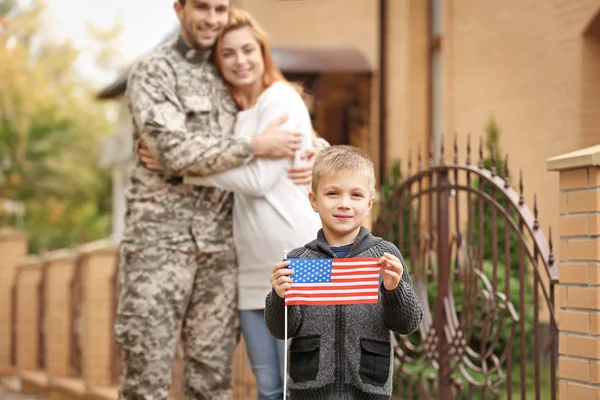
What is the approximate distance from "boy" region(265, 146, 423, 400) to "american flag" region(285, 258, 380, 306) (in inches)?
1.5

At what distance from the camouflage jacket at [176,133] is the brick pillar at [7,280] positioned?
9172 millimetres

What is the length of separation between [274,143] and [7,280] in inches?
399

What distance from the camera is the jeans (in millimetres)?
4027

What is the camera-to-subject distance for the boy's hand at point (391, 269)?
2938 mm

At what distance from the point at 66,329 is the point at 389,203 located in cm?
507

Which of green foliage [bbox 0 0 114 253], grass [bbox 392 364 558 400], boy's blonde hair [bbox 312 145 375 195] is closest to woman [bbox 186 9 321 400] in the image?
boy's blonde hair [bbox 312 145 375 195]

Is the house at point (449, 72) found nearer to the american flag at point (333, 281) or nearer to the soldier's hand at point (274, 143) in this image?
the soldier's hand at point (274, 143)

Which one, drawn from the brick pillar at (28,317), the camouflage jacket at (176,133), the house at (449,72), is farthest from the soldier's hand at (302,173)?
the brick pillar at (28,317)

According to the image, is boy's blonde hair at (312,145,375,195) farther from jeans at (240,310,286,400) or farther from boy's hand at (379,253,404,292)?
jeans at (240,310,286,400)

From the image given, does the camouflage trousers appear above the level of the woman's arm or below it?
below

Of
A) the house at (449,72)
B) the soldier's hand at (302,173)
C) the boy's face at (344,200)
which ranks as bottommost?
the boy's face at (344,200)

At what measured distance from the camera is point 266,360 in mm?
4031

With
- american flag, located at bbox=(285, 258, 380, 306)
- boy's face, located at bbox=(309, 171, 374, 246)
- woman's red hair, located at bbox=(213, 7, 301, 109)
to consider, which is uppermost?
woman's red hair, located at bbox=(213, 7, 301, 109)

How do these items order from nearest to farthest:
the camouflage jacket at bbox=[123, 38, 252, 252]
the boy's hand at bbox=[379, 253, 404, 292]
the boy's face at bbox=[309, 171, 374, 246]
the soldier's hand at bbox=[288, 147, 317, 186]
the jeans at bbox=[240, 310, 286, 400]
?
the boy's hand at bbox=[379, 253, 404, 292]
the boy's face at bbox=[309, 171, 374, 246]
the jeans at bbox=[240, 310, 286, 400]
the soldier's hand at bbox=[288, 147, 317, 186]
the camouflage jacket at bbox=[123, 38, 252, 252]
